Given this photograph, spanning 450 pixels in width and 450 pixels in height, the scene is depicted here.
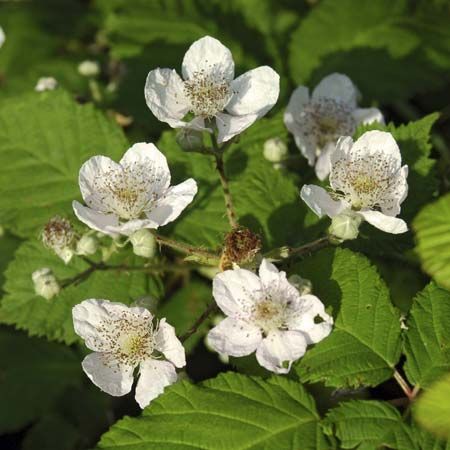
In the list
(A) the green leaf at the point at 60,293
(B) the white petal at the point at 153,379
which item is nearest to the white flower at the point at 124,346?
(B) the white petal at the point at 153,379

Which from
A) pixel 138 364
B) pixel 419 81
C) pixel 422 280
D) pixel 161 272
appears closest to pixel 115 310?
pixel 138 364

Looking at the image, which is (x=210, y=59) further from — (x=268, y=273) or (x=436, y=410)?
(x=436, y=410)

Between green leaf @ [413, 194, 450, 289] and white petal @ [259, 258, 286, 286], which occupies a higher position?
green leaf @ [413, 194, 450, 289]

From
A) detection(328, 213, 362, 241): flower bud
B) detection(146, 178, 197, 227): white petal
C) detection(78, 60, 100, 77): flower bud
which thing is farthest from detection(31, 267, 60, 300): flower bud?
detection(78, 60, 100, 77): flower bud

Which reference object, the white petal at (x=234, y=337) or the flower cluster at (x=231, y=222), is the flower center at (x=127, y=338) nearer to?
the flower cluster at (x=231, y=222)

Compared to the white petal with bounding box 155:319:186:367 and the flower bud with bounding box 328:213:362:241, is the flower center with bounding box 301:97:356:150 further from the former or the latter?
the white petal with bounding box 155:319:186:367

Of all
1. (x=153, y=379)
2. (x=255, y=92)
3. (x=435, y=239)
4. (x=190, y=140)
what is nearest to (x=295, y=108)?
(x=255, y=92)
